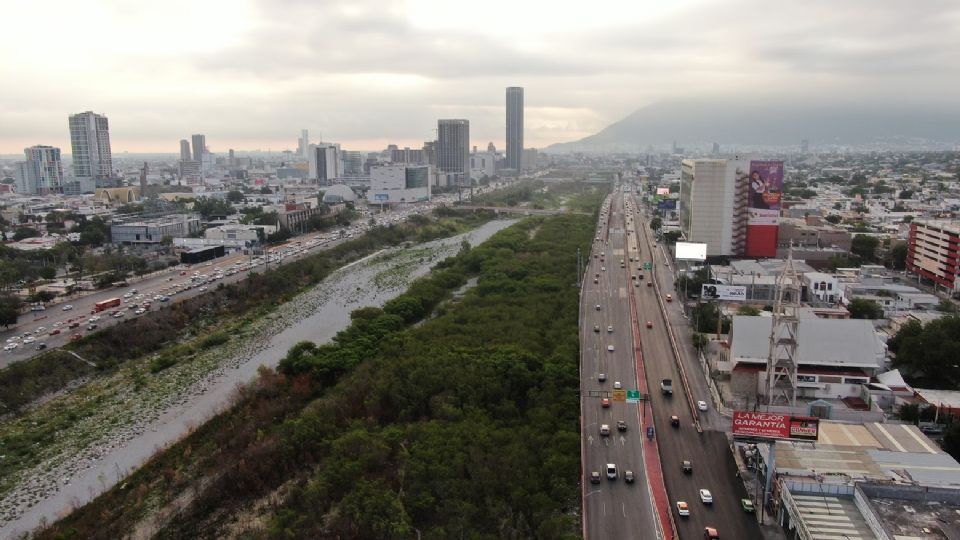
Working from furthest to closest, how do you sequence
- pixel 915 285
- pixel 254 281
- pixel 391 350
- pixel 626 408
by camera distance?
1. pixel 254 281
2. pixel 915 285
3. pixel 391 350
4. pixel 626 408

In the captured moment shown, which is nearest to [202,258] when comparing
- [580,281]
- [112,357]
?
[112,357]

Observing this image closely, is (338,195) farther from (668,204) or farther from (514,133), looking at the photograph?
(514,133)

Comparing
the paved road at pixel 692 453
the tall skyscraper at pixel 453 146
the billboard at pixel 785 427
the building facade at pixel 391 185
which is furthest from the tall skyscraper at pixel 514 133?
the billboard at pixel 785 427

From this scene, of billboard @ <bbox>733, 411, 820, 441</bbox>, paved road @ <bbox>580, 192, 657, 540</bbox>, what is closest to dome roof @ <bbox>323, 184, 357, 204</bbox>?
paved road @ <bbox>580, 192, 657, 540</bbox>

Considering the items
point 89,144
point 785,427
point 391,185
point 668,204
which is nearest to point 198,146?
point 89,144

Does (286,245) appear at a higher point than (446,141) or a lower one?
lower

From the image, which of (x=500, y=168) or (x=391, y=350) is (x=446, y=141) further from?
(x=391, y=350)
